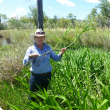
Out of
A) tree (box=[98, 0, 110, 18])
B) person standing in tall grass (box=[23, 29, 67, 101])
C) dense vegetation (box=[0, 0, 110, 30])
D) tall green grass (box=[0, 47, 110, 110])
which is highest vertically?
tree (box=[98, 0, 110, 18])

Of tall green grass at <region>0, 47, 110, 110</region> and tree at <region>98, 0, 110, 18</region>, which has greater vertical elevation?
tree at <region>98, 0, 110, 18</region>

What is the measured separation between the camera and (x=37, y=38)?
5.54ft

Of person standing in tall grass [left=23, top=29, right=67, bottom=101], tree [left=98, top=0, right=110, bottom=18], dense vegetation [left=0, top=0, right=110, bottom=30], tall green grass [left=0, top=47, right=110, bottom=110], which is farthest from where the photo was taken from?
tree [left=98, top=0, right=110, bottom=18]

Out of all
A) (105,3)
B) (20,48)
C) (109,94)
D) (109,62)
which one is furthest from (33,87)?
(105,3)

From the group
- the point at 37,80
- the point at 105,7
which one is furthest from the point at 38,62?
the point at 105,7

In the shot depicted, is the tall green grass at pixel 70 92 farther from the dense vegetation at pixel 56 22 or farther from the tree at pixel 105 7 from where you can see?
the tree at pixel 105 7

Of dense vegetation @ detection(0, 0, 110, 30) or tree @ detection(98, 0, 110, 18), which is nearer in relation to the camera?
dense vegetation @ detection(0, 0, 110, 30)

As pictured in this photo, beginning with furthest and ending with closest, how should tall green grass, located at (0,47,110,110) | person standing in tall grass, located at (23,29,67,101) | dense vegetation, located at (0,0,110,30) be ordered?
dense vegetation, located at (0,0,110,30)
person standing in tall grass, located at (23,29,67,101)
tall green grass, located at (0,47,110,110)

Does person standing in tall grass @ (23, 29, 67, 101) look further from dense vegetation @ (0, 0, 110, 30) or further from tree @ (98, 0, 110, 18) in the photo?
tree @ (98, 0, 110, 18)

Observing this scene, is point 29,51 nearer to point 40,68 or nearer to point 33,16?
point 40,68

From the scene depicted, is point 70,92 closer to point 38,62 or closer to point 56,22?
point 38,62

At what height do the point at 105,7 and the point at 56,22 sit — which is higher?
the point at 105,7

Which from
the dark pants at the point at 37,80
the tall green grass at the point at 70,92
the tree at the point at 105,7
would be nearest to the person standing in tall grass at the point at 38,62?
the dark pants at the point at 37,80

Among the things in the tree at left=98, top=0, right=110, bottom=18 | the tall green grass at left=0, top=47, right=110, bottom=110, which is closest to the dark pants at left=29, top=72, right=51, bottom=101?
the tall green grass at left=0, top=47, right=110, bottom=110
